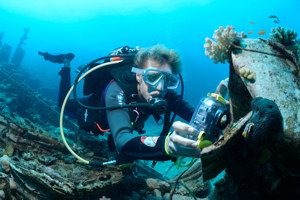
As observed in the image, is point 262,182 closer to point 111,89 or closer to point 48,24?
point 111,89

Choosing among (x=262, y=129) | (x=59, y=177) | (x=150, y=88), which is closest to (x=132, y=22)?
(x=150, y=88)

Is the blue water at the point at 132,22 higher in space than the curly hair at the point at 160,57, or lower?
higher

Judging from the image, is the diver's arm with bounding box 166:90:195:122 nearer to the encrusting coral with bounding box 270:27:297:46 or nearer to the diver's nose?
the diver's nose

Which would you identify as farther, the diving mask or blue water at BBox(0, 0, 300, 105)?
blue water at BBox(0, 0, 300, 105)

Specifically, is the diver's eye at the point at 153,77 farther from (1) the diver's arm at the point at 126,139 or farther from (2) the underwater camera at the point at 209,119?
(2) the underwater camera at the point at 209,119

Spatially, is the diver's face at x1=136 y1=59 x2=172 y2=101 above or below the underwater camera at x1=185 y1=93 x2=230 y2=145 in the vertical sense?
above

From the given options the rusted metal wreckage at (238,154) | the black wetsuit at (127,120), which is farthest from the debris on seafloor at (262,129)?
the black wetsuit at (127,120)

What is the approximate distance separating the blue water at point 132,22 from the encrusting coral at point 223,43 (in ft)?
208

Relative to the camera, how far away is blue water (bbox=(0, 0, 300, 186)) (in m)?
107

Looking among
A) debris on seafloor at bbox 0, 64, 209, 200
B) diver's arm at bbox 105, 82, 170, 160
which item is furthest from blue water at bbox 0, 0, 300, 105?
diver's arm at bbox 105, 82, 170, 160

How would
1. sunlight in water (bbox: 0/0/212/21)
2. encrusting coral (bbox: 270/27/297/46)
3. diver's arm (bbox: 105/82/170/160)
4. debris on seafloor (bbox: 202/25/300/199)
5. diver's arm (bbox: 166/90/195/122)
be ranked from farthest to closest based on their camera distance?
sunlight in water (bbox: 0/0/212/21), diver's arm (bbox: 166/90/195/122), encrusting coral (bbox: 270/27/297/46), diver's arm (bbox: 105/82/170/160), debris on seafloor (bbox: 202/25/300/199)

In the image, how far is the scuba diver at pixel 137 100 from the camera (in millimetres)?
3148

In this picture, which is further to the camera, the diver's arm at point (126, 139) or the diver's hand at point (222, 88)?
the diver's hand at point (222, 88)

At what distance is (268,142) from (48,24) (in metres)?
181
